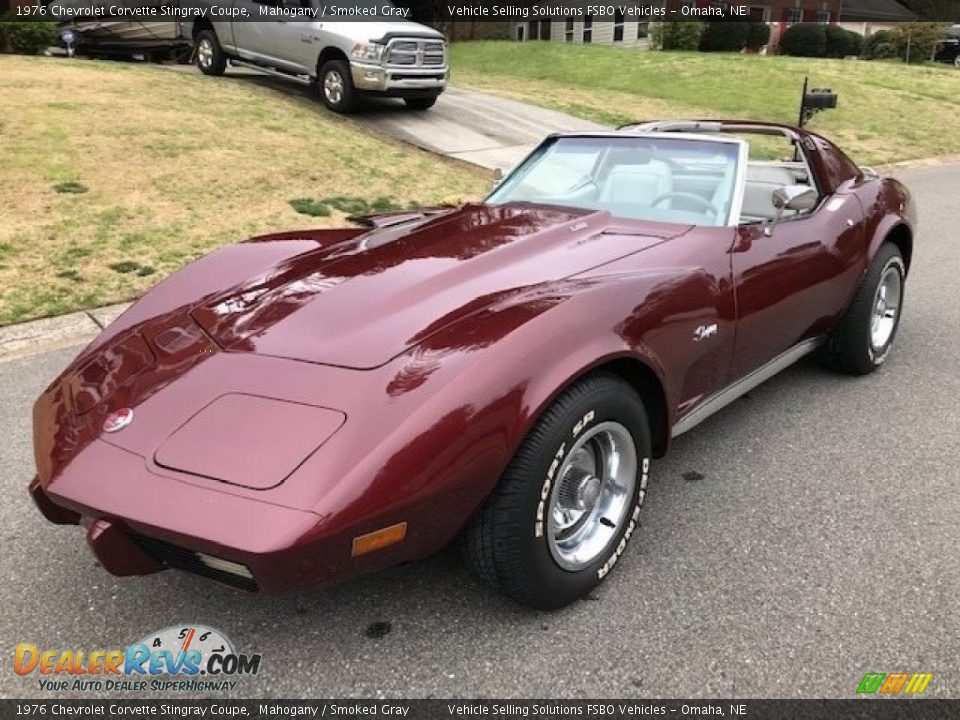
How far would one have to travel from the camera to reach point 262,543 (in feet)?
5.71

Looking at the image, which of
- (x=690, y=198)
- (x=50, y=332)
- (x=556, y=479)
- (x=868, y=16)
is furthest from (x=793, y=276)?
(x=868, y=16)

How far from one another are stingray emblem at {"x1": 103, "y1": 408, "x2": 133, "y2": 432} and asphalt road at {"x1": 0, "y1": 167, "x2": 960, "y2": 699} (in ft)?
1.91

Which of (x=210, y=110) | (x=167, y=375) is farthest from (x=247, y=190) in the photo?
(x=167, y=375)

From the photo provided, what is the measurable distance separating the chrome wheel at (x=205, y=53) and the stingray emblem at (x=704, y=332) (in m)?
12.6

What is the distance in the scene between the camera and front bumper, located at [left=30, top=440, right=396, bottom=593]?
176 cm

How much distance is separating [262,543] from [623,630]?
109 cm

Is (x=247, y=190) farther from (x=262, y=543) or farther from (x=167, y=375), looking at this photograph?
(x=262, y=543)

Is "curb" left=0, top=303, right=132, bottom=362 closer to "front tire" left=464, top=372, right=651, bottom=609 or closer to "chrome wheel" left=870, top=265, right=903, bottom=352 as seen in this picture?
"front tire" left=464, top=372, right=651, bottom=609

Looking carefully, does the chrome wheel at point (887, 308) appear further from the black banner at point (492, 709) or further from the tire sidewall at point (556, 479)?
the black banner at point (492, 709)

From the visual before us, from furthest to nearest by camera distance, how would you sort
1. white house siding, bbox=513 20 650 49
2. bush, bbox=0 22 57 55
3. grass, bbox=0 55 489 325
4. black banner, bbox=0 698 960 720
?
white house siding, bbox=513 20 650 49 < bush, bbox=0 22 57 55 < grass, bbox=0 55 489 325 < black banner, bbox=0 698 960 720

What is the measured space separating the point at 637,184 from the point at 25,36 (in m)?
13.4

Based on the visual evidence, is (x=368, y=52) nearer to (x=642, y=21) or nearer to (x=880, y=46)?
(x=642, y=21)

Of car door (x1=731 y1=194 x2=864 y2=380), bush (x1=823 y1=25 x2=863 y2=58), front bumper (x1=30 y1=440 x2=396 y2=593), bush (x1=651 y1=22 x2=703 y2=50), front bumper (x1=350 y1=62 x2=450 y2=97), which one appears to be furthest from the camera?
bush (x1=823 y1=25 x2=863 y2=58)

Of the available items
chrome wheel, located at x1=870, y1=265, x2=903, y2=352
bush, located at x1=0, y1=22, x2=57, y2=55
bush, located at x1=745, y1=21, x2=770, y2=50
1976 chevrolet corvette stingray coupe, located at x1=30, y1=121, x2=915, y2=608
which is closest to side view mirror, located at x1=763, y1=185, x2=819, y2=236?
1976 chevrolet corvette stingray coupe, located at x1=30, y1=121, x2=915, y2=608
